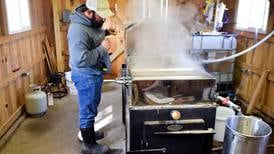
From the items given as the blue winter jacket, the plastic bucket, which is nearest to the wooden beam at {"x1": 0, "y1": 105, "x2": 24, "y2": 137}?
the blue winter jacket

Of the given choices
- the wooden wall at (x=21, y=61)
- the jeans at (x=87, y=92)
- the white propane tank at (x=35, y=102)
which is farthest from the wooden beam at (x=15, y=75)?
the jeans at (x=87, y=92)

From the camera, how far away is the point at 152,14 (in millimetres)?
2709

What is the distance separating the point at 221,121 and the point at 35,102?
2.18m

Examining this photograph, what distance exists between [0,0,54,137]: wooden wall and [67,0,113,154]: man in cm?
103

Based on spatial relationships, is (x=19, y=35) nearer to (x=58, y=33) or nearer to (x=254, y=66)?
(x=58, y=33)

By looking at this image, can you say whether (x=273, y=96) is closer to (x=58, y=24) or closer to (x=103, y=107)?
(x=103, y=107)

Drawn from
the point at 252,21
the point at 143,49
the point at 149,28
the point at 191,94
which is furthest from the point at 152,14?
the point at 252,21

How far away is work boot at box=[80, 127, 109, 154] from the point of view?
224cm

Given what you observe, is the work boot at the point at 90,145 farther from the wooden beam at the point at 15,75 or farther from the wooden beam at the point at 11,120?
the wooden beam at the point at 15,75

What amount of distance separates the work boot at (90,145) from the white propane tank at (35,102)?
1081 mm

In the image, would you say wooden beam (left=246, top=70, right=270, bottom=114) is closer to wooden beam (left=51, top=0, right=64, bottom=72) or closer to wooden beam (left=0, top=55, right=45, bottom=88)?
wooden beam (left=0, top=55, right=45, bottom=88)

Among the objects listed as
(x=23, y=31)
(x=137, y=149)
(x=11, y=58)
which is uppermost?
(x=23, y=31)

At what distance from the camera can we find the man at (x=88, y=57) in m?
1.95

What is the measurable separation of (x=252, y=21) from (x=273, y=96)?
111cm
